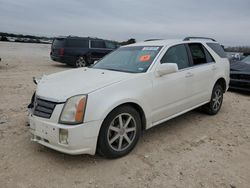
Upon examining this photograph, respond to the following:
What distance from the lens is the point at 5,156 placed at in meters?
3.38

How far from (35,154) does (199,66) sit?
10.7ft

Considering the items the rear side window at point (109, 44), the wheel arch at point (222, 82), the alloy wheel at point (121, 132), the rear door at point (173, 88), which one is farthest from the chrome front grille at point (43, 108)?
the rear side window at point (109, 44)

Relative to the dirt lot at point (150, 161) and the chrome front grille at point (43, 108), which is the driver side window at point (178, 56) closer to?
the dirt lot at point (150, 161)

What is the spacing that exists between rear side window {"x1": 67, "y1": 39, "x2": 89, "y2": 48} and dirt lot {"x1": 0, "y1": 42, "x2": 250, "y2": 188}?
926 cm

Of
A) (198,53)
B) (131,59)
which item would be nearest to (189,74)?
(198,53)

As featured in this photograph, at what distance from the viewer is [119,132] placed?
337 centimetres

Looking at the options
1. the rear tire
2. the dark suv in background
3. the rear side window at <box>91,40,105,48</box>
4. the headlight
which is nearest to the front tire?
the headlight

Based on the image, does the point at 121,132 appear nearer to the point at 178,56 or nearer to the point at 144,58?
the point at 144,58

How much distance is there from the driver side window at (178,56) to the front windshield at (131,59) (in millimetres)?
189

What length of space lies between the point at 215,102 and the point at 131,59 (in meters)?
2.28

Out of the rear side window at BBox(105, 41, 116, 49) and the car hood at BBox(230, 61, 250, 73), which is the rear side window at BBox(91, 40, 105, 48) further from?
the car hood at BBox(230, 61, 250, 73)

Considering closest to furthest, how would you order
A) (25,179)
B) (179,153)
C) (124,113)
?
1. (25,179)
2. (124,113)
3. (179,153)

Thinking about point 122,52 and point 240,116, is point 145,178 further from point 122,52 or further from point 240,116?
point 240,116

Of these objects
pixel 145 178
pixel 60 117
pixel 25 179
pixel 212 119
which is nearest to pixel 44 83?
pixel 60 117
